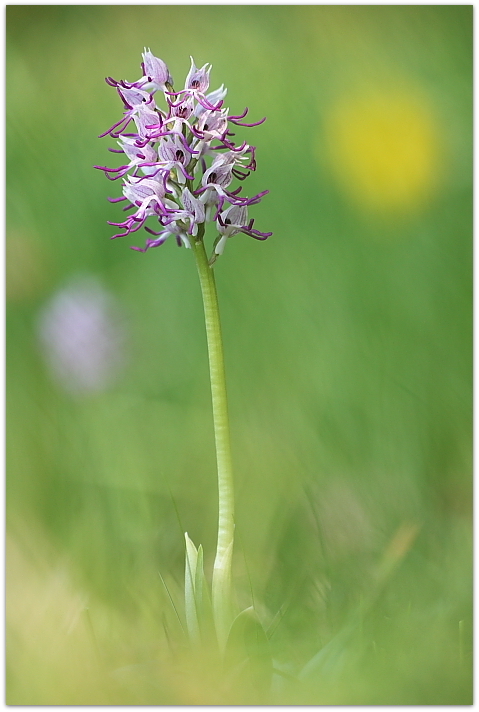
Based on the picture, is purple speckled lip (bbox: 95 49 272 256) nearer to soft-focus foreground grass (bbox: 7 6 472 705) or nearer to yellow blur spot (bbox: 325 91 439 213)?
soft-focus foreground grass (bbox: 7 6 472 705)

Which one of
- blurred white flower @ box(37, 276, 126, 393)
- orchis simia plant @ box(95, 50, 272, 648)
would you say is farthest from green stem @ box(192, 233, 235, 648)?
blurred white flower @ box(37, 276, 126, 393)

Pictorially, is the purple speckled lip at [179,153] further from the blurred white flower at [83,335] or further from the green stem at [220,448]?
the blurred white flower at [83,335]

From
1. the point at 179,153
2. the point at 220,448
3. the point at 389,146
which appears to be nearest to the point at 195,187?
the point at 179,153

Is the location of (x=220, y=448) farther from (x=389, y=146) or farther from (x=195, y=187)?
(x=389, y=146)

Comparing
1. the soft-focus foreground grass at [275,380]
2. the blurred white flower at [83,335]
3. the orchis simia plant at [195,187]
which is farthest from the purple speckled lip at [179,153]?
the blurred white flower at [83,335]

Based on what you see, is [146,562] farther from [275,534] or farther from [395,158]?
[395,158]

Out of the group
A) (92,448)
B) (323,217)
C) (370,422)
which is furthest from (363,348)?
(92,448)
